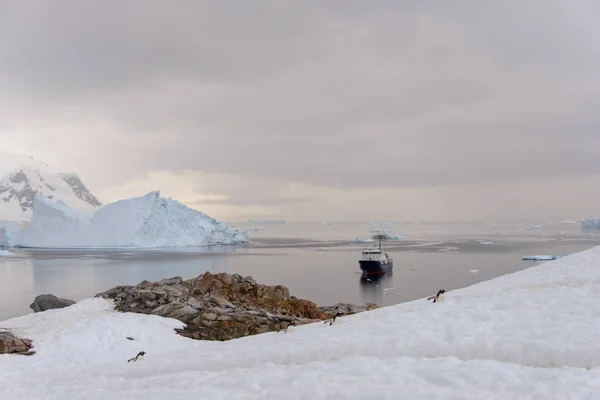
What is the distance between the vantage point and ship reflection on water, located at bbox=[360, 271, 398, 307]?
46219 millimetres

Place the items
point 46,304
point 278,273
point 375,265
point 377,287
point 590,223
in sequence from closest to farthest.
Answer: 1. point 46,304
2. point 377,287
3. point 375,265
4. point 278,273
5. point 590,223

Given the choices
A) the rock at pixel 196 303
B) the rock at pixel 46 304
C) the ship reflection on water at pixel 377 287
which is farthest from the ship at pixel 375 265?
the rock at pixel 196 303

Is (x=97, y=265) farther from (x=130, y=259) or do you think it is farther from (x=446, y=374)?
(x=446, y=374)

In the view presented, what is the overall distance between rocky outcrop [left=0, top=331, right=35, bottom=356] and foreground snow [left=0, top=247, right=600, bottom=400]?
1.15 feet

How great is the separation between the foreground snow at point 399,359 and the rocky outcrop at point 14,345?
1.15 feet

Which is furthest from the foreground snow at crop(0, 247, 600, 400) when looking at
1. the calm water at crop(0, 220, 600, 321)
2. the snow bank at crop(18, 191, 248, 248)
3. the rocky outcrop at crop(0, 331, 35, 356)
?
the snow bank at crop(18, 191, 248, 248)

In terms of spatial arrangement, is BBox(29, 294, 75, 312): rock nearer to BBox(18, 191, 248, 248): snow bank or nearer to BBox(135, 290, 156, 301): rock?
BBox(135, 290, 156, 301): rock

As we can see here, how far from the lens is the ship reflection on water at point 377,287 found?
46219mm

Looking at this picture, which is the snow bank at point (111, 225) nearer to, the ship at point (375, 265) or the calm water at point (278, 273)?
the calm water at point (278, 273)

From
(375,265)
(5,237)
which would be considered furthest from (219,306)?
(5,237)

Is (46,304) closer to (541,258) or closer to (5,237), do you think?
(541,258)

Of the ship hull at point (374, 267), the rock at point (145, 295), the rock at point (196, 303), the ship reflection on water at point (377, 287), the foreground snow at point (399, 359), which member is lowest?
the ship reflection on water at point (377, 287)

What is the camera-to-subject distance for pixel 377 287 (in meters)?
54.4

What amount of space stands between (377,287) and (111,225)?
244 feet
